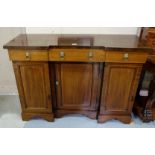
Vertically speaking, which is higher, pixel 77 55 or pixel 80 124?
pixel 77 55

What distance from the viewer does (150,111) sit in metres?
1.80

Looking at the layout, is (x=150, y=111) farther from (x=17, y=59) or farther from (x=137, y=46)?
(x=17, y=59)

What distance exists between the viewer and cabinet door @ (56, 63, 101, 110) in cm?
153

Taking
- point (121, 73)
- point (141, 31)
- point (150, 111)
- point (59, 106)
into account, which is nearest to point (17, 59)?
point (59, 106)

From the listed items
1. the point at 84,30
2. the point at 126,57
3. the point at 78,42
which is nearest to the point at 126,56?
the point at 126,57

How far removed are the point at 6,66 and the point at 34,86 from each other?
716 mm

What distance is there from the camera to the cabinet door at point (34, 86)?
150 cm

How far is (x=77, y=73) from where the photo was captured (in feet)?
5.10

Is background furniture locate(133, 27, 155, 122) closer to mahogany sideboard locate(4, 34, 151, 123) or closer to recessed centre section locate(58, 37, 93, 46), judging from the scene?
mahogany sideboard locate(4, 34, 151, 123)

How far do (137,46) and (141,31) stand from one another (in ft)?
1.28

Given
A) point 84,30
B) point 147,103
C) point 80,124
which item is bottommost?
point 80,124

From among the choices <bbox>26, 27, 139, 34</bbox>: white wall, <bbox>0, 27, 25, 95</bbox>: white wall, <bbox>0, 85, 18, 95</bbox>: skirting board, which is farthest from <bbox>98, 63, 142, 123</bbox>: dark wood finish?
<bbox>0, 85, 18, 95</bbox>: skirting board

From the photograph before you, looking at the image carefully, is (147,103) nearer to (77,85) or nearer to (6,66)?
(77,85)

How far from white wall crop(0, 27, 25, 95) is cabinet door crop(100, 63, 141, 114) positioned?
3.57 feet
